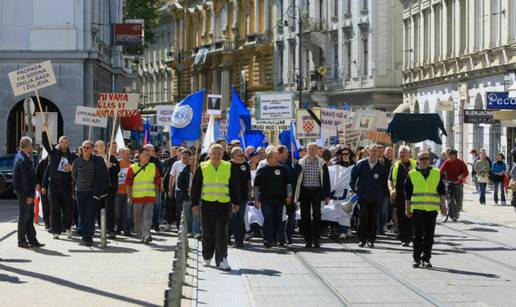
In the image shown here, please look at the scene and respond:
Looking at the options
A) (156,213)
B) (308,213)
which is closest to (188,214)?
(156,213)

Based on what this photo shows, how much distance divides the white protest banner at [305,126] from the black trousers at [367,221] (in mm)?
10609

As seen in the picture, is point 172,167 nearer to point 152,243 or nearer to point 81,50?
point 152,243

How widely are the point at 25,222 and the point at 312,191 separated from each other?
475 cm

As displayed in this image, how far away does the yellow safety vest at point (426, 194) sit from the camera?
59.3 ft

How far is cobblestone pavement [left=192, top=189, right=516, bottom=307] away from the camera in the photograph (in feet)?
47.7

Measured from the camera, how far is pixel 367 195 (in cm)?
2161

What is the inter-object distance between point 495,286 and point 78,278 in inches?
200

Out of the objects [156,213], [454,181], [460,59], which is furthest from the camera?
[460,59]

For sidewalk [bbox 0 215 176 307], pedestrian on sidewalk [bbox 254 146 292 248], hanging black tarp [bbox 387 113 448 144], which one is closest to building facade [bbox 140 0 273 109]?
hanging black tarp [bbox 387 113 448 144]

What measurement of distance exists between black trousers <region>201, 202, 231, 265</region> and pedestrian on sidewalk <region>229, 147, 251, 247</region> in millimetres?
347

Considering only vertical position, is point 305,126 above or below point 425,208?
above

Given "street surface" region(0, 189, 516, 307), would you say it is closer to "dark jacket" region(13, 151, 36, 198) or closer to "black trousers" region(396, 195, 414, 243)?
"black trousers" region(396, 195, 414, 243)

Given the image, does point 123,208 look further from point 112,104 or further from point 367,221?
point 112,104

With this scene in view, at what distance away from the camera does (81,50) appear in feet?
138
